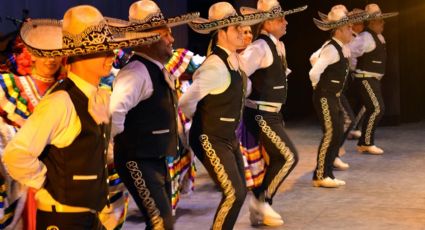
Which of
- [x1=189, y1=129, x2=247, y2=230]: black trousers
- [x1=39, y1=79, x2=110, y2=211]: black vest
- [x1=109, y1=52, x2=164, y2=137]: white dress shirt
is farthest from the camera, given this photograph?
[x1=189, y1=129, x2=247, y2=230]: black trousers

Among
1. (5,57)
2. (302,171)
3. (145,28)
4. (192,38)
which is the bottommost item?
(302,171)

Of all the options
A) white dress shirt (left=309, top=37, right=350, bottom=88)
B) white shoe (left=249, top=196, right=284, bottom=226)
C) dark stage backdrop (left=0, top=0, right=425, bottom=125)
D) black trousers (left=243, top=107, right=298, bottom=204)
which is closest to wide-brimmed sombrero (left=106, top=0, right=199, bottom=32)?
black trousers (left=243, top=107, right=298, bottom=204)

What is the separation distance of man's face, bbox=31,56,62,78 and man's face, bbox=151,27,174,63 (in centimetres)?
57

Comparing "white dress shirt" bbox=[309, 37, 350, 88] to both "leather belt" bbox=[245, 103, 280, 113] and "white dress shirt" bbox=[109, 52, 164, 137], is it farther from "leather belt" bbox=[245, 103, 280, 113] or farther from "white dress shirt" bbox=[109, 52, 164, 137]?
"white dress shirt" bbox=[109, 52, 164, 137]

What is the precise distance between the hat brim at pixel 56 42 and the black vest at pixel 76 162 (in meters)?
0.13

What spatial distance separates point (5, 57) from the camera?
527 centimetres

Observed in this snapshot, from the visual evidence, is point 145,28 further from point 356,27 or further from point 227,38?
point 356,27

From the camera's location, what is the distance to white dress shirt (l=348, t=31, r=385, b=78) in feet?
29.4

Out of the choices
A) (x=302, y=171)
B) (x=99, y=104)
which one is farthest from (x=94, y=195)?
(x=302, y=171)

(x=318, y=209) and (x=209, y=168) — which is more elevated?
(x=209, y=168)

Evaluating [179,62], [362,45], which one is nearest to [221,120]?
[179,62]

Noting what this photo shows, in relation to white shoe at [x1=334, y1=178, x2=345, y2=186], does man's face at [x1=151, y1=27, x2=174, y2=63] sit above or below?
above

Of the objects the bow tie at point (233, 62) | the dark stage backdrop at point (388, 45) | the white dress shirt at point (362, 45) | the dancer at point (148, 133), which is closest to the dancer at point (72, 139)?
the dancer at point (148, 133)

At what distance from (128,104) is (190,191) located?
287 cm
